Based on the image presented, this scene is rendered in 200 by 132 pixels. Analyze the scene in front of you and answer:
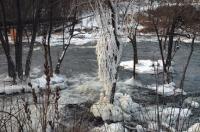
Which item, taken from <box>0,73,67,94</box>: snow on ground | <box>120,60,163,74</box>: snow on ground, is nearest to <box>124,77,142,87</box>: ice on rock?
<box>120,60,163,74</box>: snow on ground

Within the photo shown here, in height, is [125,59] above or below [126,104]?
above

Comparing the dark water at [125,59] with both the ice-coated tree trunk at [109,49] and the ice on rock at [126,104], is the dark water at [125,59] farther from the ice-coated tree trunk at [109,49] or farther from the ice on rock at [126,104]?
the ice-coated tree trunk at [109,49]

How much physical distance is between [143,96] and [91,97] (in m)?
2.06

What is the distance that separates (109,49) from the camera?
14.8 m

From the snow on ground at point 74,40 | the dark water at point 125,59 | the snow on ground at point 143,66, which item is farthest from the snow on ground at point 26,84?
the snow on ground at point 74,40

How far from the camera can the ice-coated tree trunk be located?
14.7 meters

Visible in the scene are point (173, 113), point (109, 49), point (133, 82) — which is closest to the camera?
point (173, 113)

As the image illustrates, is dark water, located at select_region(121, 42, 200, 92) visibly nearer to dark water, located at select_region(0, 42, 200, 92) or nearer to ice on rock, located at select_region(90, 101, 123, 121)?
dark water, located at select_region(0, 42, 200, 92)

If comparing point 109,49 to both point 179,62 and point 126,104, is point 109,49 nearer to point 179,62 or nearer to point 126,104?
point 126,104

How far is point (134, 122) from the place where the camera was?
1362cm

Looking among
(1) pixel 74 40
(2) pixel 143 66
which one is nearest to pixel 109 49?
(2) pixel 143 66

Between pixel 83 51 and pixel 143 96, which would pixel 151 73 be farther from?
pixel 83 51

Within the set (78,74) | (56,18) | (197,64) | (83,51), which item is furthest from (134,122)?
(56,18)

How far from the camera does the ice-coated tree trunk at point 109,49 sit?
578 inches
